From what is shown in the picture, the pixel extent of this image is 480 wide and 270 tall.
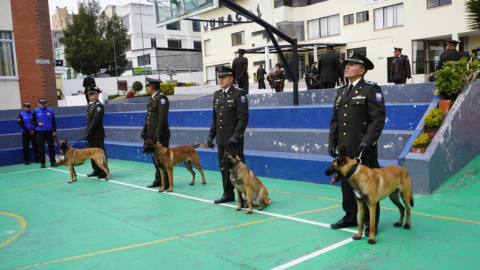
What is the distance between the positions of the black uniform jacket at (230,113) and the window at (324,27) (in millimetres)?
30897

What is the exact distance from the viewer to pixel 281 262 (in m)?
4.39

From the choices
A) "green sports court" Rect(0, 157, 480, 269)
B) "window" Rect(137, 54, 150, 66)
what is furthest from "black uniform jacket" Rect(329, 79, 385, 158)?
"window" Rect(137, 54, 150, 66)

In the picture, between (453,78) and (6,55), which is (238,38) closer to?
(6,55)

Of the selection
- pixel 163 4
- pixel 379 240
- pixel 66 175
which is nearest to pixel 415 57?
pixel 163 4

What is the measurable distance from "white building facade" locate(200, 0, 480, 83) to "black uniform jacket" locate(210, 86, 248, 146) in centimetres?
2385

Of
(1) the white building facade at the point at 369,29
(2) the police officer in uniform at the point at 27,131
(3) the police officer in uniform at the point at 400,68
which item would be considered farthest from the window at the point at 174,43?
(3) the police officer in uniform at the point at 400,68

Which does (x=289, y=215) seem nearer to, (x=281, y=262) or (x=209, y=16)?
(x=281, y=262)

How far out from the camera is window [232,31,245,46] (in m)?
43.3

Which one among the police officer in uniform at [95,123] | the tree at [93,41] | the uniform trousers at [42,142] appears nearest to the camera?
the police officer in uniform at [95,123]

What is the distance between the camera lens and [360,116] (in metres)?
5.05

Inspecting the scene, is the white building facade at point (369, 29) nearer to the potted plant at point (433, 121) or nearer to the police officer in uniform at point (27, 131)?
the police officer in uniform at point (27, 131)

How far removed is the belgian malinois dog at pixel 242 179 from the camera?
6.29 meters

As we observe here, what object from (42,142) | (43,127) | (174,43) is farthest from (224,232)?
(174,43)

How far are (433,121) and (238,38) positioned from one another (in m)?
38.2
